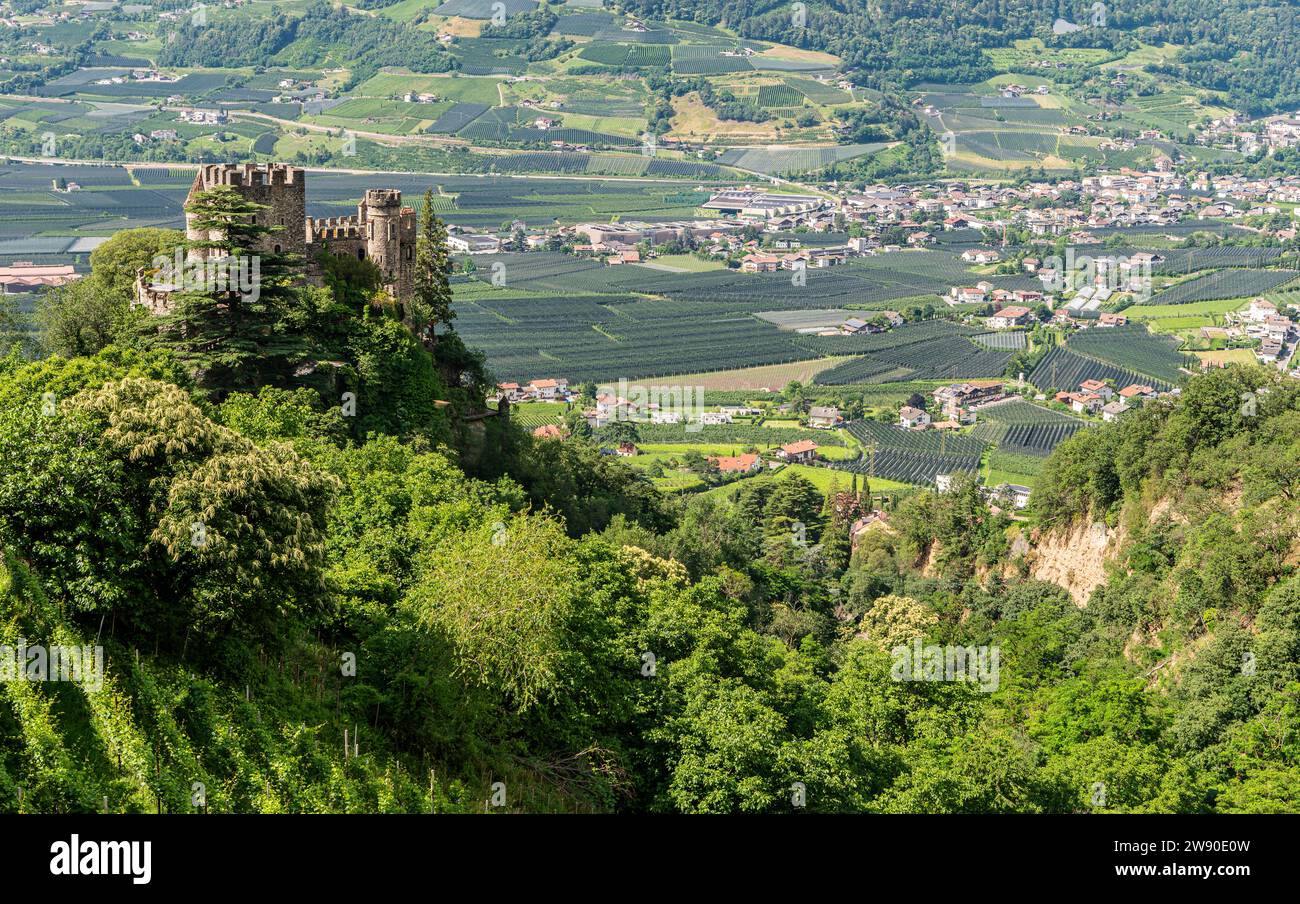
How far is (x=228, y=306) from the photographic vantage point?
98.8ft

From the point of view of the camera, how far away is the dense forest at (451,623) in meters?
16.6

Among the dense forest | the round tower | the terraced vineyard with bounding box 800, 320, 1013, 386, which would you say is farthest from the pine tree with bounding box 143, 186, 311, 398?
the terraced vineyard with bounding box 800, 320, 1013, 386

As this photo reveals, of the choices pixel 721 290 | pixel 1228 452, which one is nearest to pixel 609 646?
pixel 1228 452

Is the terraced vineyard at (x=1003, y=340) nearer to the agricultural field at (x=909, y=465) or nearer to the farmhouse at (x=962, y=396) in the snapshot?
the farmhouse at (x=962, y=396)

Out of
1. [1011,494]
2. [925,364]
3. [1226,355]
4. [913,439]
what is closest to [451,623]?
[1011,494]

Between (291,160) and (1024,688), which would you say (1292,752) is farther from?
(291,160)

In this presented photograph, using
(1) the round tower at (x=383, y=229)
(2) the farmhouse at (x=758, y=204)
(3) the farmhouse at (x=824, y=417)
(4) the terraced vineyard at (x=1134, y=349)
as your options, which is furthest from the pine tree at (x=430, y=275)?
(2) the farmhouse at (x=758, y=204)

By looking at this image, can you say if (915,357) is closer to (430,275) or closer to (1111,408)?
(1111,408)

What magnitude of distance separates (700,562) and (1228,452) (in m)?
15.8

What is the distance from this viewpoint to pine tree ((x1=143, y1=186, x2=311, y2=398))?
1157 inches

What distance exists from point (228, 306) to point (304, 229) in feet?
17.2

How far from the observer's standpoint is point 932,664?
29844 millimetres

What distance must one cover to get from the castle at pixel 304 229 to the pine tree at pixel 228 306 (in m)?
0.50

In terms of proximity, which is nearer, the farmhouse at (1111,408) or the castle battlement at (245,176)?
the castle battlement at (245,176)
